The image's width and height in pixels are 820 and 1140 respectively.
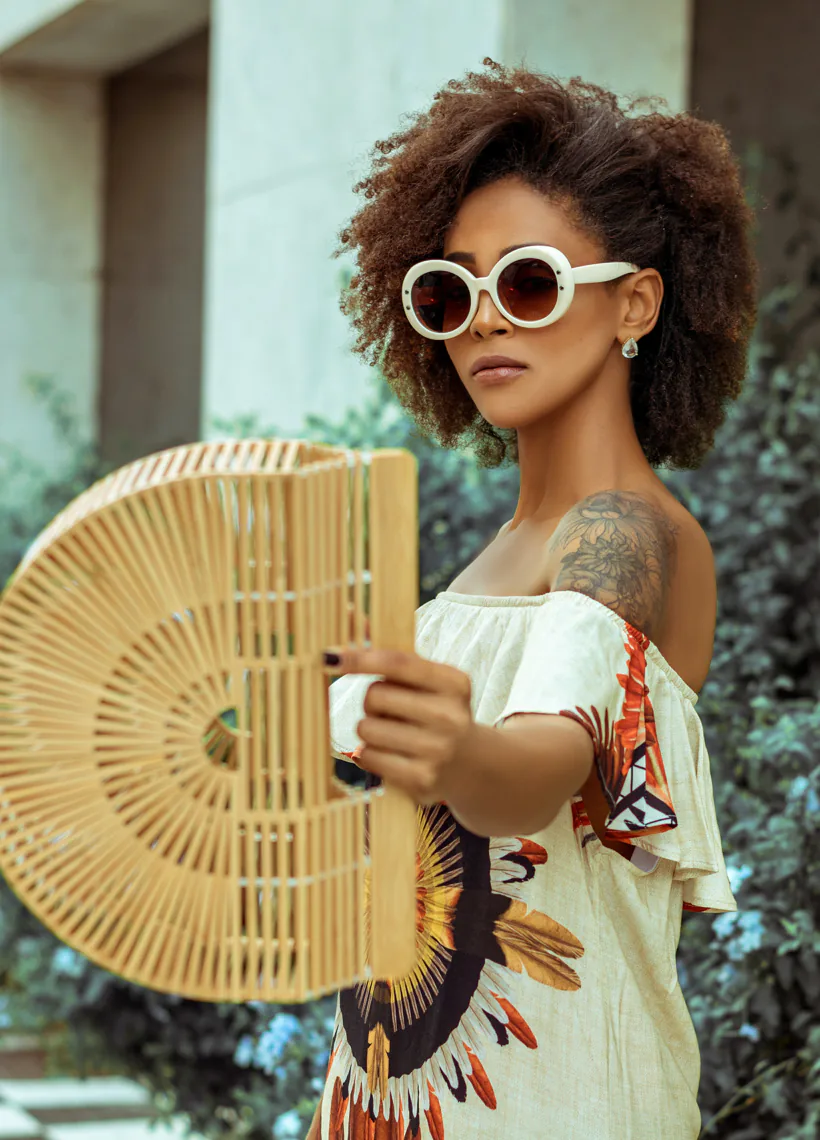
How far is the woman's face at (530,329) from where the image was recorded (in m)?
1.43

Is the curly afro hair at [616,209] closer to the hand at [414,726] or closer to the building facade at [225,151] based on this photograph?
the building facade at [225,151]

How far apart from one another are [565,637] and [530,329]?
357mm

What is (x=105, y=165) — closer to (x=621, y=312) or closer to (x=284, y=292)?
(x=284, y=292)

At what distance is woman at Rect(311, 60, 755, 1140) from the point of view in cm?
134

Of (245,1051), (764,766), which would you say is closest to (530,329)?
(764,766)

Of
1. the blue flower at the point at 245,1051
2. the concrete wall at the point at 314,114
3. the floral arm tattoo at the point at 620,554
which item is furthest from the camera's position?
the concrete wall at the point at 314,114

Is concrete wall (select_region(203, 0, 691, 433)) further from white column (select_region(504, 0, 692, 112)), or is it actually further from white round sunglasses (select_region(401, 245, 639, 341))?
white round sunglasses (select_region(401, 245, 639, 341))

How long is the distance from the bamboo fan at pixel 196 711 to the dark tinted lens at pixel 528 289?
0.40 meters

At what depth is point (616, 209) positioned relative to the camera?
1.48m

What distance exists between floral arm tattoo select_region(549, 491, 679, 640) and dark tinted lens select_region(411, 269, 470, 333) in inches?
9.6

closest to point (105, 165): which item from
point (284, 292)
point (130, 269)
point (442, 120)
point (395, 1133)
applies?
point (130, 269)

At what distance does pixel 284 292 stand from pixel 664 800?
12.2 ft

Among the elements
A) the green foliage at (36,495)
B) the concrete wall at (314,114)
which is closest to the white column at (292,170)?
the concrete wall at (314,114)

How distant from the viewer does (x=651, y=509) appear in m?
1.39
